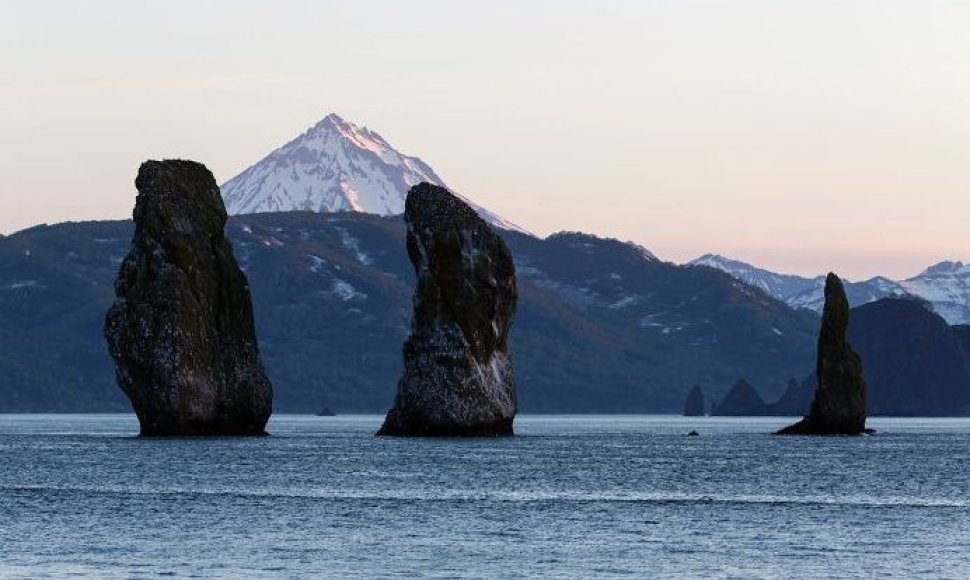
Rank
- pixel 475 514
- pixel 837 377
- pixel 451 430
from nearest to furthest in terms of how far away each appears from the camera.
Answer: pixel 475 514, pixel 451 430, pixel 837 377

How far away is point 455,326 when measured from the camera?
520ft

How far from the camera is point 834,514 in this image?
92.5 metres

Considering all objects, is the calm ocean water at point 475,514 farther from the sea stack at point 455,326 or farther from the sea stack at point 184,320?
the sea stack at point 455,326

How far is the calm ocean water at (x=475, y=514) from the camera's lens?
69688mm

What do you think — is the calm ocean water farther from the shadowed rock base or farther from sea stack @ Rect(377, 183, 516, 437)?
sea stack @ Rect(377, 183, 516, 437)

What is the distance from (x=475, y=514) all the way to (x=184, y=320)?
69120 mm

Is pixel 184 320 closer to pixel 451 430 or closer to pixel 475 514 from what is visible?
pixel 451 430

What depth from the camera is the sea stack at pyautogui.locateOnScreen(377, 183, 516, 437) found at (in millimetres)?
157375

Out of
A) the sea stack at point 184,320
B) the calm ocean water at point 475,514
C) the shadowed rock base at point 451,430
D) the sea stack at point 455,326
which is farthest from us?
the shadowed rock base at point 451,430

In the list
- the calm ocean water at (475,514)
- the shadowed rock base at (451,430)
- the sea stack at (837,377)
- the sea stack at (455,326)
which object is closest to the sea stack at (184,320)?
the calm ocean water at (475,514)

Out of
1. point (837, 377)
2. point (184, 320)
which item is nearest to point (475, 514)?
point (184, 320)

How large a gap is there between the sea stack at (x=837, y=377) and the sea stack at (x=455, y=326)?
33142 mm

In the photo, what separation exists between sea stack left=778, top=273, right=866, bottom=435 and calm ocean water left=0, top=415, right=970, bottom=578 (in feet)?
87.4

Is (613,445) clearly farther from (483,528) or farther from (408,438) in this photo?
(483,528)
